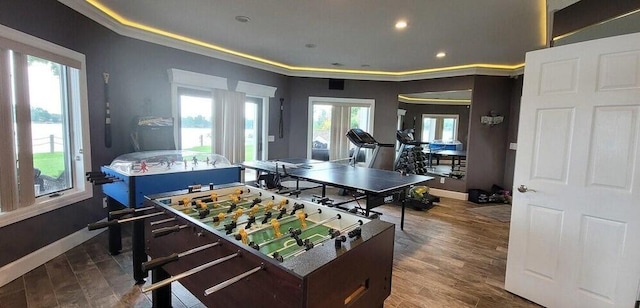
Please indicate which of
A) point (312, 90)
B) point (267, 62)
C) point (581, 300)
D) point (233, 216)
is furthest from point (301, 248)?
point (312, 90)

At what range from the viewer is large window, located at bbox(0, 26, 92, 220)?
231 cm

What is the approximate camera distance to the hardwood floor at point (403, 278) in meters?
2.15

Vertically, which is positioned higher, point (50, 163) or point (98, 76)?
point (98, 76)

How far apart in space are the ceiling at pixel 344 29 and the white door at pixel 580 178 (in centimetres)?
107

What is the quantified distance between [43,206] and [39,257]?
0.45 m

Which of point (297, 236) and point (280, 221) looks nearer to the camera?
point (297, 236)

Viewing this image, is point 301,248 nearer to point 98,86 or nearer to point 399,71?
point 98,86

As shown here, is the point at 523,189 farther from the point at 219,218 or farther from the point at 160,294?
the point at 160,294

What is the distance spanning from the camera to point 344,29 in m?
3.53

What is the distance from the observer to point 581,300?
203 cm

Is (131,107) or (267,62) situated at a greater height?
(267,62)

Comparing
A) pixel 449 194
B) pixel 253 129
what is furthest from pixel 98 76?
A: pixel 449 194

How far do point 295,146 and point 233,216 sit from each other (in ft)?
14.6

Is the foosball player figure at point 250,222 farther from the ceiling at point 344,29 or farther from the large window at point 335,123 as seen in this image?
the large window at point 335,123
